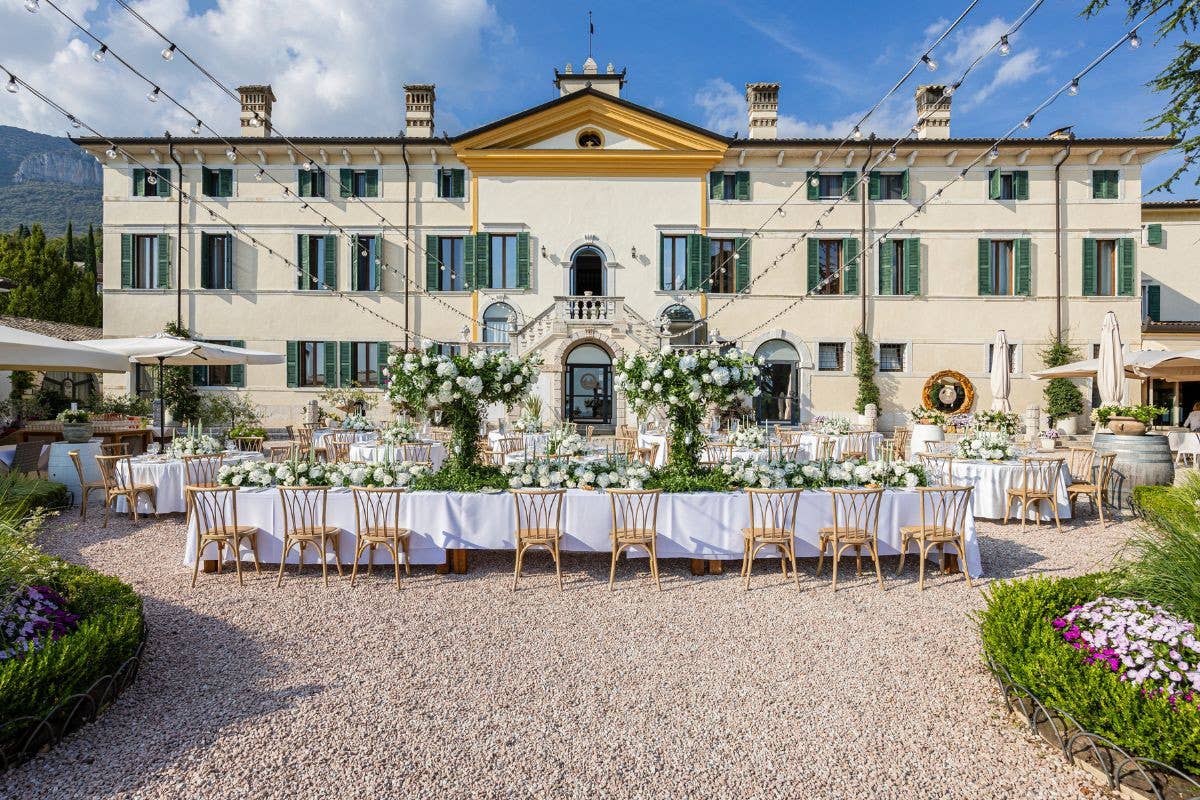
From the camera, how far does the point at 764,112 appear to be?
746 inches

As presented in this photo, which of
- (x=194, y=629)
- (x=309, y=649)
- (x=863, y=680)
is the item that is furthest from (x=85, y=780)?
(x=863, y=680)

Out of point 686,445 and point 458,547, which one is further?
point 686,445

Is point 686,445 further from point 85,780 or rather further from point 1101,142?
point 1101,142

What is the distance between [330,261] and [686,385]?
52.3ft

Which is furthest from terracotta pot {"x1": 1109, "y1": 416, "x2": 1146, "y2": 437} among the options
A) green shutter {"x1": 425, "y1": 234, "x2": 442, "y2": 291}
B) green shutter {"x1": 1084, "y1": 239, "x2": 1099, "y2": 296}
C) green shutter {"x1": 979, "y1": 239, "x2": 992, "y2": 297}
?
green shutter {"x1": 425, "y1": 234, "x2": 442, "y2": 291}

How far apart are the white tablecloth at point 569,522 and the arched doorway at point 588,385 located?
12452 millimetres

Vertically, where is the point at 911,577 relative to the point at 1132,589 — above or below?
below

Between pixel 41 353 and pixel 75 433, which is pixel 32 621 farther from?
pixel 75 433

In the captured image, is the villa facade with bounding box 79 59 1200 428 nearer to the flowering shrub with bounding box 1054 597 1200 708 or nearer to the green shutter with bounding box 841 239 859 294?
the green shutter with bounding box 841 239 859 294

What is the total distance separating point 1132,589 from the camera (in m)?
3.26

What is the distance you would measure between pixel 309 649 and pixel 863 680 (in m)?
3.45

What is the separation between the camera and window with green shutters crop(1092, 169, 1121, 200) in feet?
58.4

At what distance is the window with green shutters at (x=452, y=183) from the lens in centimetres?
1845

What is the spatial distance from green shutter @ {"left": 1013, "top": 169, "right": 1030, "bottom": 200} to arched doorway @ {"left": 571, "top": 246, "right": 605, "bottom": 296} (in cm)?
1241
